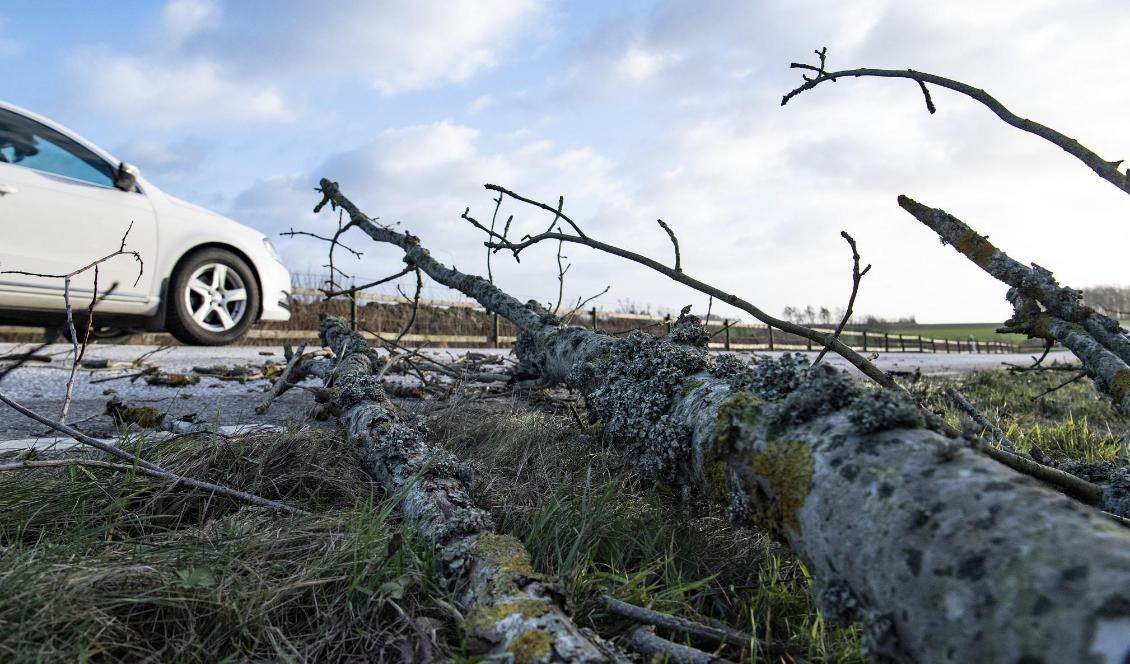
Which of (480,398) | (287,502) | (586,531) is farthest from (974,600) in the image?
(480,398)

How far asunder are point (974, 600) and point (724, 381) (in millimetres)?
1111

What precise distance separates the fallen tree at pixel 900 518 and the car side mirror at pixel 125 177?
20.2 feet

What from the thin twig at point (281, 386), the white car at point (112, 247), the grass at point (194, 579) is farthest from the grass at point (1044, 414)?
the white car at point (112, 247)

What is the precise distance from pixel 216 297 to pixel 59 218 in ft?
5.36

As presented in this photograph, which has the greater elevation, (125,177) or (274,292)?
(125,177)

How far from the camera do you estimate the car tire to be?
6.67m

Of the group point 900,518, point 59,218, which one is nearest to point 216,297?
point 59,218

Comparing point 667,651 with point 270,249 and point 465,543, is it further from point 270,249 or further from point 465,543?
point 270,249

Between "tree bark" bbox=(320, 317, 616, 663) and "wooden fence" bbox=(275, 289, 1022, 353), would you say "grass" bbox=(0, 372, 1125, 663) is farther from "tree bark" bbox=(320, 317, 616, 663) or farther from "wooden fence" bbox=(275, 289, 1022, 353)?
"wooden fence" bbox=(275, 289, 1022, 353)

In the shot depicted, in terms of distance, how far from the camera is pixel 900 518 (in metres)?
1.06

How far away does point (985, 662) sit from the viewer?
0.87m

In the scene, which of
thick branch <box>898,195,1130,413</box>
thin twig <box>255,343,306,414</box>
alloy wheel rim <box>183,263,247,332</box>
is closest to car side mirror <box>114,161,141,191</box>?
alloy wheel rim <box>183,263,247,332</box>

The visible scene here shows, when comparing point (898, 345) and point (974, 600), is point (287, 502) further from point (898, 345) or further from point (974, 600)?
point (898, 345)

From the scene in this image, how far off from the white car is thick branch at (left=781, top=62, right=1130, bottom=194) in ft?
15.9
